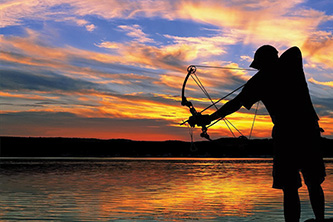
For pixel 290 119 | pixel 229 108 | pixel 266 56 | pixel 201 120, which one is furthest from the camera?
pixel 201 120

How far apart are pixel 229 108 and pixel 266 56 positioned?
807 mm

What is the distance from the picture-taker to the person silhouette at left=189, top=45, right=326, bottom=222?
19.3ft

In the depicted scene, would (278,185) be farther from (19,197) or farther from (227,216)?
(19,197)

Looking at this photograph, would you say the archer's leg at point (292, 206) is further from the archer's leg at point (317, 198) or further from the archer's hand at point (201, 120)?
the archer's hand at point (201, 120)

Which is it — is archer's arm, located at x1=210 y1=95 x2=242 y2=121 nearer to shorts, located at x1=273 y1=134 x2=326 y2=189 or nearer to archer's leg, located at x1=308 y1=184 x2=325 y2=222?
shorts, located at x1=273 y1=134 x2=326 y2=189

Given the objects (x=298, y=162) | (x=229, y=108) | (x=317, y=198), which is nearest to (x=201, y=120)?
(x=229, y=108)

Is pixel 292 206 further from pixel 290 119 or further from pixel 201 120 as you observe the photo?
pixel 201 120

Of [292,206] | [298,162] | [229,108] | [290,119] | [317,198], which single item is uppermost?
[229,108]

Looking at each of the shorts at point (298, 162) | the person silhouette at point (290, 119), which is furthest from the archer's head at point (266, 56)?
the shorts at point (298, 162)

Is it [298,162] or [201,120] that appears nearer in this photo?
[298,162]

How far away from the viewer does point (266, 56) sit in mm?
6039

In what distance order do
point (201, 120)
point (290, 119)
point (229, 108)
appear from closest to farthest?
point (290, 119), point (229, 108), point (201, 120)

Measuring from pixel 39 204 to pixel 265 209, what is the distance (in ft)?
28.7

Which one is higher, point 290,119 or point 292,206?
point 290,119
